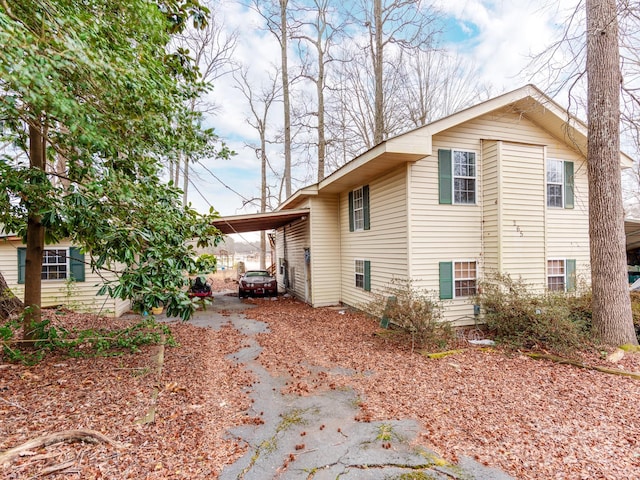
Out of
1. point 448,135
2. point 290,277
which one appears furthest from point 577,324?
point 290,277

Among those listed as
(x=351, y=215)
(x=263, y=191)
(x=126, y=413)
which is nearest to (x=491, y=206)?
(x=351, y=215)

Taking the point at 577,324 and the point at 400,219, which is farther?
the point at 400,219

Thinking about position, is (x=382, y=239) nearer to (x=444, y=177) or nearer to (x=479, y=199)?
(x=444, y=177)

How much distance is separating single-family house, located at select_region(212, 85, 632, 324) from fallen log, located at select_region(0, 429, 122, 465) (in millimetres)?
6471

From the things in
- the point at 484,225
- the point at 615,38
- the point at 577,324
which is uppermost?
the point at 615,38

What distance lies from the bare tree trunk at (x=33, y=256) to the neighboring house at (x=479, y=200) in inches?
251

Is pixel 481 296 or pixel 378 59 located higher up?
pixel 378 59

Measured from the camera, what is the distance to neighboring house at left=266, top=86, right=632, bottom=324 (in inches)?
309

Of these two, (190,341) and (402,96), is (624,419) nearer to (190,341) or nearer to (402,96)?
(190,341)

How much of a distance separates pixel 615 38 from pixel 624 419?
7.09 m

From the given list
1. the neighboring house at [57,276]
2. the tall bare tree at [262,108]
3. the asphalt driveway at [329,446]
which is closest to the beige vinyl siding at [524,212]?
the asphalt driveway at [329,446]

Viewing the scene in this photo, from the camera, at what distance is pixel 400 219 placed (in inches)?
316

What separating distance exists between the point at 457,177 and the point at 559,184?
3.30 meters

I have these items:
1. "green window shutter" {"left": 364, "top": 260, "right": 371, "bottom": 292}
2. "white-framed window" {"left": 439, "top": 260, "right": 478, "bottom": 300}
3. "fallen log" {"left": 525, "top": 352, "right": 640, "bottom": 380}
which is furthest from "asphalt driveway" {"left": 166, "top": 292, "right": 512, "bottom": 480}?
"green window shutter" {"left": 364, "top": 260, "right": 371, "bottom": 292}
